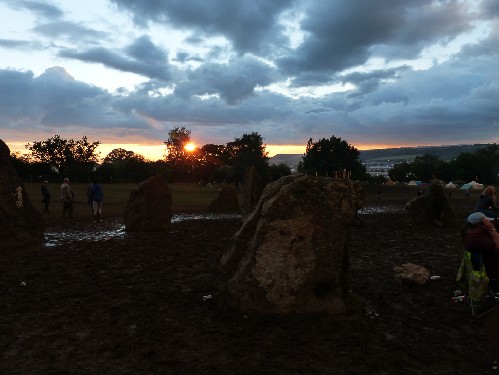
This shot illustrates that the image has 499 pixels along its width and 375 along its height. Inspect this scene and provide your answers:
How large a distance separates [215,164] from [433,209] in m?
98.1

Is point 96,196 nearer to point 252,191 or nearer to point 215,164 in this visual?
point 252,191

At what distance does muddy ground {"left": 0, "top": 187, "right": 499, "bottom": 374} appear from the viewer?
5.50 m

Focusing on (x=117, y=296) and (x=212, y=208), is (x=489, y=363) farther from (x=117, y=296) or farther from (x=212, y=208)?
(x=212, y=208)

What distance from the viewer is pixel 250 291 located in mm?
7320

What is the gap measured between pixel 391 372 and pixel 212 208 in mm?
Answer: 25657

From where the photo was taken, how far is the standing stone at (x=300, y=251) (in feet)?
23.9

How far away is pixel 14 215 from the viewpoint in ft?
42.8

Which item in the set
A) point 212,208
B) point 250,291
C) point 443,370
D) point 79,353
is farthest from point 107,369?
point 212,208

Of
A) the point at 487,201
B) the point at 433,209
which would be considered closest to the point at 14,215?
the point at 487,201

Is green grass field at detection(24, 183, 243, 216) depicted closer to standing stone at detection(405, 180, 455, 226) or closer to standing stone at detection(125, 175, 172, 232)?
standing stone at detection(125, 175, 172, 232)

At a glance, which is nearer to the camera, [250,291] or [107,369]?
[107,369]

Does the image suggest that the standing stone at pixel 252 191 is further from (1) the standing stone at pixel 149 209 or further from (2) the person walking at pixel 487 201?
(2) the person walking at pixel 487 201

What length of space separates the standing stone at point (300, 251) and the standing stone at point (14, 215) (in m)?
8.41

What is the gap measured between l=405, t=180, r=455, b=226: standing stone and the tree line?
244ft
